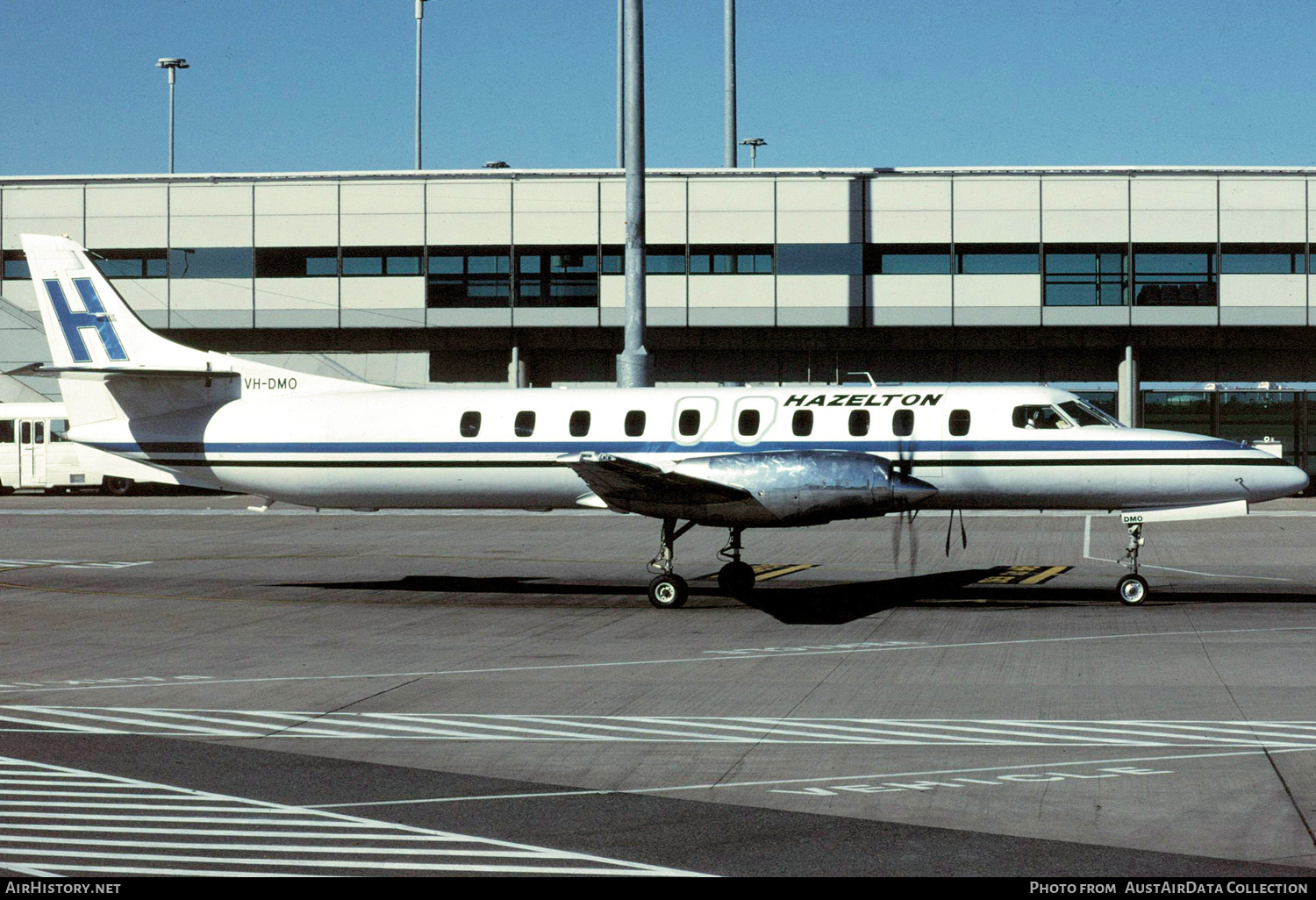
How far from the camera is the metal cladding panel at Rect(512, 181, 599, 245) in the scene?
165 feet

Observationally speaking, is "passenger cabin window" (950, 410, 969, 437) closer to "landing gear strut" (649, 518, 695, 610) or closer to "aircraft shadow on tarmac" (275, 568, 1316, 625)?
"aircraft shadow on tarmac" (275, 568, 1316, 625)

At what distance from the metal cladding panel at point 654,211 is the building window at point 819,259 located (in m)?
3.82

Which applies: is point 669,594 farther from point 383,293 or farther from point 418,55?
point 418,55

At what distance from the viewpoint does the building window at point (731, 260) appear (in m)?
49.5

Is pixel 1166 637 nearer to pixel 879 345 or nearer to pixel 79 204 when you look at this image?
pixel 879 345

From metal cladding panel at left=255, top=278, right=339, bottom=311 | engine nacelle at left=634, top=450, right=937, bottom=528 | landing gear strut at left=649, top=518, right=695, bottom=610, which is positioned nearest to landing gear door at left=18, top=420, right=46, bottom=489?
metal cladding panel at left=255, top=278, right=339, bottom=311

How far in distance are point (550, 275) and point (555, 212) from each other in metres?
2.29

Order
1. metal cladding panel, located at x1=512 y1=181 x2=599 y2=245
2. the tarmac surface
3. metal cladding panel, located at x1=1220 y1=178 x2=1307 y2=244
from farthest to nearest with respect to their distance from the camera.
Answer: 1. metal cladding panel, located at x1=512 y1=181 x2=599 y2=245
2. metal cladding panel, located at x1=1220 y1=178 x2=1307 y2=244
3. the tarmac surface

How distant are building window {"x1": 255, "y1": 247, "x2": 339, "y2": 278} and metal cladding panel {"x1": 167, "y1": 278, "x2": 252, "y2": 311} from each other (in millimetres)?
857

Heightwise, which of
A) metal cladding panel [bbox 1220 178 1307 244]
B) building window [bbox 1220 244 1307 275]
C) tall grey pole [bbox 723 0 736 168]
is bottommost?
building window [bbox 1220 244 1307 275]

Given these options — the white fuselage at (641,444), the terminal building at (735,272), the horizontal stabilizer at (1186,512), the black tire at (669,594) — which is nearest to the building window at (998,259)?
the terminal building at (735,272)

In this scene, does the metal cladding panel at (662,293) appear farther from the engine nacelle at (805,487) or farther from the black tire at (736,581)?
the engine nacelle at (805,487)

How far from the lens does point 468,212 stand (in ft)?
165

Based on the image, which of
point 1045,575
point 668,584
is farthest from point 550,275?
point 668,584
